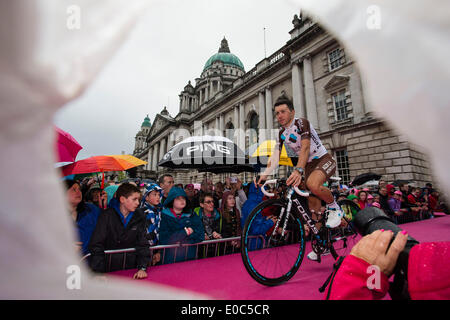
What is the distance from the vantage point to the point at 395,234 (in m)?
0.90

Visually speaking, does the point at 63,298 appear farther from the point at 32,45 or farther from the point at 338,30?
the point at 338,30

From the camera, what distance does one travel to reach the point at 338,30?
2.34 ft

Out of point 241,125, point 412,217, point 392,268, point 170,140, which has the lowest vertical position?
point 412,217

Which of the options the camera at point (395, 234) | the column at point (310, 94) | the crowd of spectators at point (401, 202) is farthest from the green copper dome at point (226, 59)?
the camera at point (395, 234)

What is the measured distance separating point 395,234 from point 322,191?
1646 mm

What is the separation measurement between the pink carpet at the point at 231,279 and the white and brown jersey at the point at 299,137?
146cm

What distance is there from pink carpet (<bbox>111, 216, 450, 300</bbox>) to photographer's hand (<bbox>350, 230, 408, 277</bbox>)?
4.24 ft

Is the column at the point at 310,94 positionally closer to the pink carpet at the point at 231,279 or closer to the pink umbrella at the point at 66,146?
the pink carpet at the point at 231,279

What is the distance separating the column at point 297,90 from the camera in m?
16.7

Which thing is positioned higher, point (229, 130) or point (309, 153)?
point (229, 130)

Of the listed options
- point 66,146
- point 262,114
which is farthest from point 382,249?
point 262,114

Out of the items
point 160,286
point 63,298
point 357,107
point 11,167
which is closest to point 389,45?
point 11,167

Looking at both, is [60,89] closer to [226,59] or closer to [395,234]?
[395,234]

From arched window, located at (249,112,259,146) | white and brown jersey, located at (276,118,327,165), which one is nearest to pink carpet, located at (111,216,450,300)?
white and brown jersey, located at (276,118,327,165)
